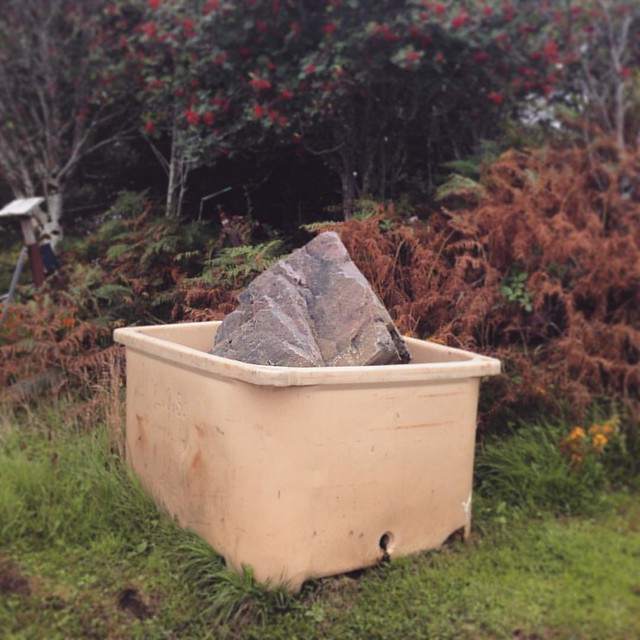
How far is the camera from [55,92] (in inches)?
307

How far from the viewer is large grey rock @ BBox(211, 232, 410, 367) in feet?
9.78

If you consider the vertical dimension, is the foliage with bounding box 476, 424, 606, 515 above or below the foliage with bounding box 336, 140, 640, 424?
below

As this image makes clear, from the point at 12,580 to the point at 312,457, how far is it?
129cm

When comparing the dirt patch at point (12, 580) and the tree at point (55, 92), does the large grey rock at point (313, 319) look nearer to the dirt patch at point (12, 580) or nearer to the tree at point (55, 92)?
A: the dirt patch at point (12, 580)

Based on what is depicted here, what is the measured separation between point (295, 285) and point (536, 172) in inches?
100

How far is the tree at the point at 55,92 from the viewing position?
7.66 m

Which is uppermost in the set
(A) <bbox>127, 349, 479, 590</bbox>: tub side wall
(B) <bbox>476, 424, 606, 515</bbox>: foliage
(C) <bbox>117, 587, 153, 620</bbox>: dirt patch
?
(A) <bbox>127, 349, 479, 590</bbox>: tub side wall

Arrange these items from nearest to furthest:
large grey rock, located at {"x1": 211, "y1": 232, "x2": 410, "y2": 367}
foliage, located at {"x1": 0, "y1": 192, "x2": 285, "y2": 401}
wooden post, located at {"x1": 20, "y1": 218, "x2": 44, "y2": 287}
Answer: large grey rock, located at {"x1": 211, "y1": 232, "x2": 410, "y2": 367} → foliage, located at {"x1": 0, "y1": 192, "x2": 285, "y2": 401} → wooden post, located at {"x1": 20, "y1": 218, "x2": 44, "y2": 287}

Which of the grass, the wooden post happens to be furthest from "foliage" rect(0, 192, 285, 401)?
the grass

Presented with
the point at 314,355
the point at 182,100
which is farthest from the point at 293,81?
the point at 314,355

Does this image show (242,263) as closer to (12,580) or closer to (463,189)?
(463,189)

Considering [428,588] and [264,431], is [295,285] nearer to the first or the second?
[264,431]

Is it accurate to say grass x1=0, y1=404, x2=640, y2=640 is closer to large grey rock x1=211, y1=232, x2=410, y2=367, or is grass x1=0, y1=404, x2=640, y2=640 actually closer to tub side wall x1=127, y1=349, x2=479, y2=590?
tub side wall x1=127, y1=349, x2=479, y2=590

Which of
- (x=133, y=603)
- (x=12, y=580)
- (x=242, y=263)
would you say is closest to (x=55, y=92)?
(x=242, y=263)
